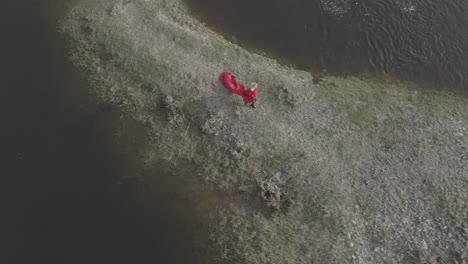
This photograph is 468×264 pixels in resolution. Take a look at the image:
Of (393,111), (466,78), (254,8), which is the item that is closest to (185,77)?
(254,8)

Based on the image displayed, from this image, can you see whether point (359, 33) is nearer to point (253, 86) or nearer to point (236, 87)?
point (253, 86)

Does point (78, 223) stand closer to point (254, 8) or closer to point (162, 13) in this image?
point (162, 13)

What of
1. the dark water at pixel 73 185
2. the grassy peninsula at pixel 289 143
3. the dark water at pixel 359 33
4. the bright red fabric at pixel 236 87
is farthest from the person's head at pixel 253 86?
the dark water at pixel 73 185

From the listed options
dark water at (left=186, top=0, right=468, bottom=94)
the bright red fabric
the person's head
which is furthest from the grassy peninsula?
dark water at (left=186, top=0, right=468, bottom=94)

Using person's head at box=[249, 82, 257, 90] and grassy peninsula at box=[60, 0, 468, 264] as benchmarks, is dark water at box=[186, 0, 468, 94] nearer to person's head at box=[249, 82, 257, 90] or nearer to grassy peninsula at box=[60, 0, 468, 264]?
grassy peninsula at box=[60, 0, 468, 264]

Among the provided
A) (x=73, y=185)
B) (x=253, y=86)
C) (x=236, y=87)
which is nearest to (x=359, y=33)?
(x=253, y=86)

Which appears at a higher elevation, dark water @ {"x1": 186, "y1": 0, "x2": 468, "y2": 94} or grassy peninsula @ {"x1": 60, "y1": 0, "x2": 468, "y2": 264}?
dark water @ {"x1": 186, "y1": 0, "x2": 468, "y2": 94}

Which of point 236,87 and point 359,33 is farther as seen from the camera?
point 359,33
